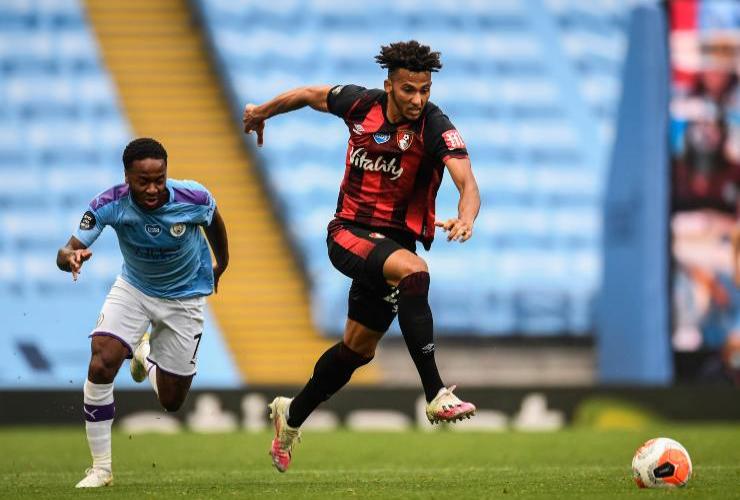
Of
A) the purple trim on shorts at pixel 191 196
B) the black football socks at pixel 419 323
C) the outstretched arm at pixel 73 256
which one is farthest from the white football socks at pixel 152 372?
the black football socks at pixel 419 323

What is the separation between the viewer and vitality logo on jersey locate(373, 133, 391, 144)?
7282 millimetres

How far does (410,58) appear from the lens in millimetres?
7035

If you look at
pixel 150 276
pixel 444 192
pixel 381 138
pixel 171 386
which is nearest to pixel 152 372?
pixel 171 386

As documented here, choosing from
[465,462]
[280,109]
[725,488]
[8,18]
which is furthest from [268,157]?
[725,488]

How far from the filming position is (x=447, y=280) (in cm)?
1933

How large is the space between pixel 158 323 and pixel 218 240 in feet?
2.03

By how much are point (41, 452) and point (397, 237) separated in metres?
5.11

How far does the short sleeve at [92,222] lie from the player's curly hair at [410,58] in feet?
5.70

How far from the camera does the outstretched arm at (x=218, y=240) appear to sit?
26.1 ft

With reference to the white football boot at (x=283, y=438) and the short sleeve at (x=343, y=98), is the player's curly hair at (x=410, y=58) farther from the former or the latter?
the white football boot at (x=283, y=438)

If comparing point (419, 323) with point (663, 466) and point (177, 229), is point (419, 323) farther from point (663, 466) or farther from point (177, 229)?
point (177, 229)

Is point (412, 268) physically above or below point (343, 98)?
below

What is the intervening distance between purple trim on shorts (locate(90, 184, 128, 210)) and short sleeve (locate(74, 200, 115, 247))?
0.05 ft

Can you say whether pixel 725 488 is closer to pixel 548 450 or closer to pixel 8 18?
pixel 548 450
